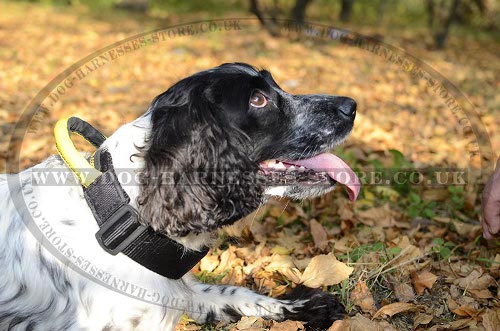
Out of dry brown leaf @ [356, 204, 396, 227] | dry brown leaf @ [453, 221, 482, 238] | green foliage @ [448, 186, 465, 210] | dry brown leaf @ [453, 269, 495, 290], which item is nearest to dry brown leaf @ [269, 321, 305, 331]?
dry brown leaf @ [453, 269, 495, 290]

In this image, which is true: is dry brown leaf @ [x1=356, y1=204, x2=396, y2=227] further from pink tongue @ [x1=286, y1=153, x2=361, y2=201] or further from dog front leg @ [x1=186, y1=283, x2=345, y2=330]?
dog front leg @ [x1=186, y1=283, x2=345, y2=330]

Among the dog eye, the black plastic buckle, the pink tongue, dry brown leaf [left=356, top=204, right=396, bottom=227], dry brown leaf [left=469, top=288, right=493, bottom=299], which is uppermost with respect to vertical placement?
the dog eye

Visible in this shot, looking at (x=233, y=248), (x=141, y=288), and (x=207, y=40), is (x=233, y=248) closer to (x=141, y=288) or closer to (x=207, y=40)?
(x=141, y=288)

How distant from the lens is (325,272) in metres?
3.35

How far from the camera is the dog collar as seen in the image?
2520 millimetres

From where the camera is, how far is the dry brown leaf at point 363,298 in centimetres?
320

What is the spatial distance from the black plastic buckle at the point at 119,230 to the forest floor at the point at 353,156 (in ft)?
2.89

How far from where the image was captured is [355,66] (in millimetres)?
9781

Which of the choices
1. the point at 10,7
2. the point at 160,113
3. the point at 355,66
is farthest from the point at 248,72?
the point at 10,7

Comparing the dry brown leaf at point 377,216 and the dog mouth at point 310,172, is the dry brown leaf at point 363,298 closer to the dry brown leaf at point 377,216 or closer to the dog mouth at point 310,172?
the dog mouth at point 310,172

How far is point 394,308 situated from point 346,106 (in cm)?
122

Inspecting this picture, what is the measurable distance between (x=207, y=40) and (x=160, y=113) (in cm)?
864

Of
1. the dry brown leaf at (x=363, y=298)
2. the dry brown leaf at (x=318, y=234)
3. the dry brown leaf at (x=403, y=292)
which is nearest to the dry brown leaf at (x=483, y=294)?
the dry brown leaf at (x=403, y=292)

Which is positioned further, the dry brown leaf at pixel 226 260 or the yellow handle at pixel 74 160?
the dry brown leaf at pixel 226 260
